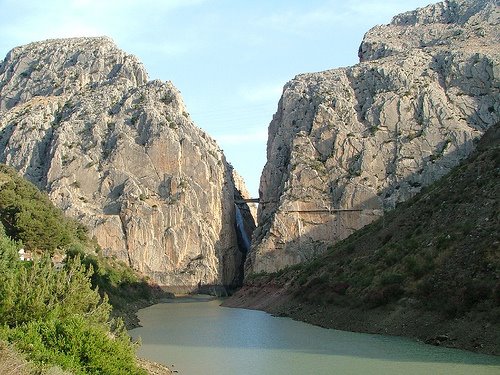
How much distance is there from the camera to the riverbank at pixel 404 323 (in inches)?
996

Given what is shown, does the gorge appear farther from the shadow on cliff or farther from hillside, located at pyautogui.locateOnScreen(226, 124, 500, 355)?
hillside, located at pyautogui.locateOnScreen(226, 124, 500, 355)

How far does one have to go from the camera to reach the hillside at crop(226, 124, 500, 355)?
2762 cm

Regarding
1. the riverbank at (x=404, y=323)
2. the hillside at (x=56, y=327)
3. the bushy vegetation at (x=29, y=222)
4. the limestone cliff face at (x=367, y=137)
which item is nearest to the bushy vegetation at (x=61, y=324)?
the hillside at (x=56, y=327)

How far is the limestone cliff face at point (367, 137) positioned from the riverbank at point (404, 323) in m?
38.8

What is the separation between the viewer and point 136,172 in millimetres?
97188

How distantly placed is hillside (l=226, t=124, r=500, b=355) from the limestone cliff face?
120ft

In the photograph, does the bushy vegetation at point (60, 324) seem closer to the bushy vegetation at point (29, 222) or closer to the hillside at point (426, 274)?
the hillside at point (426, 274)

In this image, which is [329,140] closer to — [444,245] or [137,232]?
[137,232]

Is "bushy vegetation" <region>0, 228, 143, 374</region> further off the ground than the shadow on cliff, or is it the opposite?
the shadow on cliff

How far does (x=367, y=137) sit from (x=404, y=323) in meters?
64.3

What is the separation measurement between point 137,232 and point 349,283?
Result: 57323 mm

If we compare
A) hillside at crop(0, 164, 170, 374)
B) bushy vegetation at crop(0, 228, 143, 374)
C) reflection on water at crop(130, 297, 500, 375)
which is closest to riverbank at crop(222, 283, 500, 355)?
reflection on water at crop(130, 297, 500, 375)

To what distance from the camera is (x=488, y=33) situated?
101 meters

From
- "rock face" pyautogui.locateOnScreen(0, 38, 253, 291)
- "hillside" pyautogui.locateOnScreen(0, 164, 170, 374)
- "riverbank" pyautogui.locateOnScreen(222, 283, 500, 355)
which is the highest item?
"rock face" pyautogui.locateOnScreen(0, 38, 253, 291)
